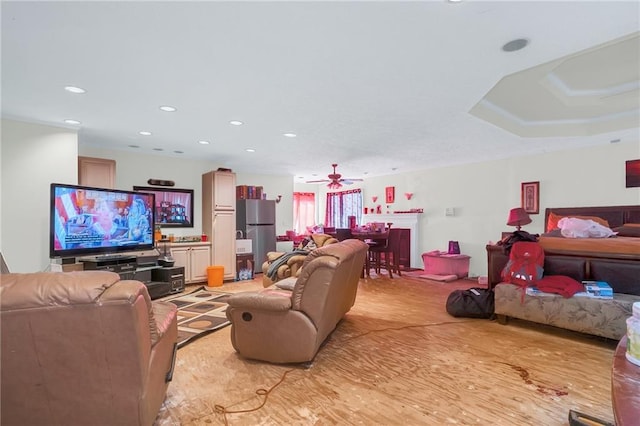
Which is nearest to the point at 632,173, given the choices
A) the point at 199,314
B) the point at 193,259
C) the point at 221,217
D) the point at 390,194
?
the point at 390,194

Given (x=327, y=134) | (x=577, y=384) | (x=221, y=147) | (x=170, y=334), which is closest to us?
(x=170, y=334)

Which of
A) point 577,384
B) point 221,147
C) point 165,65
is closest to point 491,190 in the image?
point 577,384

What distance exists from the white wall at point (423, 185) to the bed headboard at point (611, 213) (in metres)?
0.09

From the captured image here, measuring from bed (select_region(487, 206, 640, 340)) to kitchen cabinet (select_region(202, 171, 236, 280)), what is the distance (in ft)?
14.2

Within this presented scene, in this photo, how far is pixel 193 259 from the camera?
18.5 feet

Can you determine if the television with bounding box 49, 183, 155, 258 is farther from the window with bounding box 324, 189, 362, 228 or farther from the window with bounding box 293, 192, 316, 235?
the window with bounding box 324, 189, 362, 228

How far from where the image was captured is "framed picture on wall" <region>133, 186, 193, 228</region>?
5.75m

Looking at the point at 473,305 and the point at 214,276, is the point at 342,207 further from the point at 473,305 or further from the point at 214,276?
the point at 473,305

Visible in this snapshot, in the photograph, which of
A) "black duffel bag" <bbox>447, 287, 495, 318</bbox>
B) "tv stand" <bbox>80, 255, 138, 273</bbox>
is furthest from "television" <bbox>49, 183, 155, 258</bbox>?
"black duffel bag" <bbox>447, 287, 495, 318</bbox>

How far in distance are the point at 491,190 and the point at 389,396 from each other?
17.3ft

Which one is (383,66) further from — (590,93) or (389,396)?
(590,93)

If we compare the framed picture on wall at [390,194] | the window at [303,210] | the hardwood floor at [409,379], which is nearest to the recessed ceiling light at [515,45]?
the hardwood floor at [409,379]

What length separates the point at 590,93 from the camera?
3910mm

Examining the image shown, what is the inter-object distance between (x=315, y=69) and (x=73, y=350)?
2264mm
